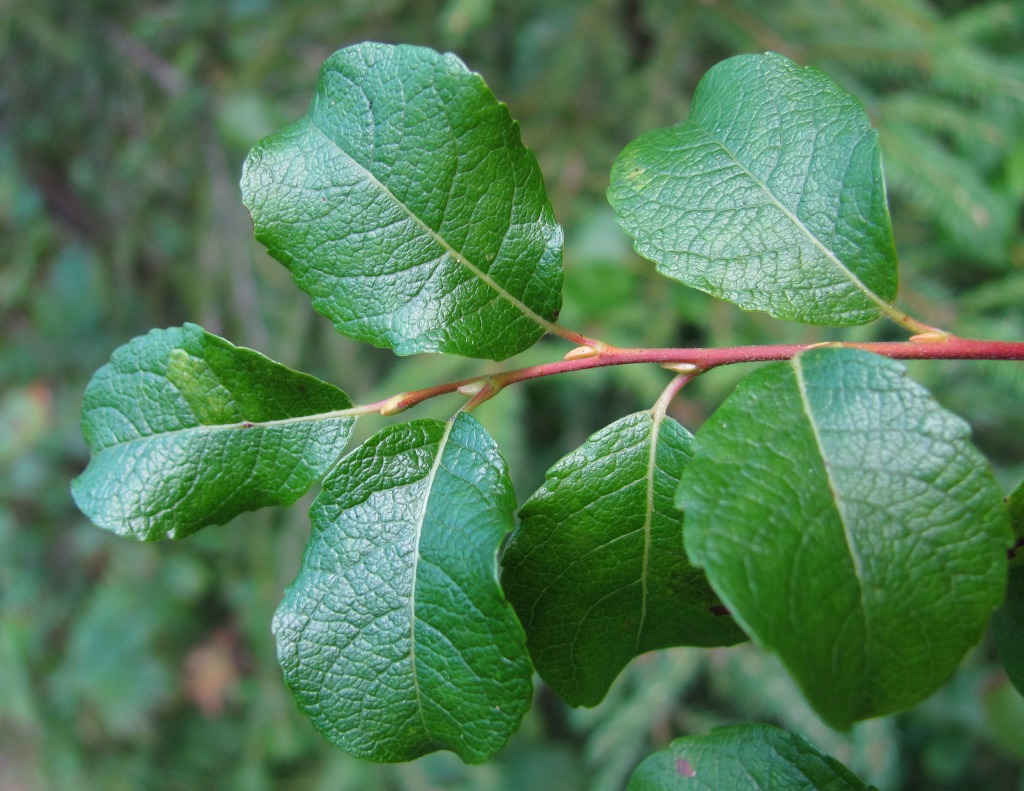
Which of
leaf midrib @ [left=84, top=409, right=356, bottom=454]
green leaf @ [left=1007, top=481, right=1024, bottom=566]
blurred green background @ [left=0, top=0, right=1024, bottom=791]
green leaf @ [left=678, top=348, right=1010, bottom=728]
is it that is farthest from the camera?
blurred green background @ [left=0, top=0, right=1024, bottom=791]

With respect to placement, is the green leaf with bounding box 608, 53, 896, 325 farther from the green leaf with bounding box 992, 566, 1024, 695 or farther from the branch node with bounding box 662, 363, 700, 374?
the green leaf with bounding box 992, 566, 1024, 695

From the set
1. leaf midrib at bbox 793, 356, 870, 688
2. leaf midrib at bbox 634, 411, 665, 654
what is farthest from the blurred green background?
leaf midrib at bbox 793, 356, 870, 688

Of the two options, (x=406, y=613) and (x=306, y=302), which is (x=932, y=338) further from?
(x=306, y=302)

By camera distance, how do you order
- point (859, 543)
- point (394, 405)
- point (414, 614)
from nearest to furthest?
point (859, 543)
point (414, 614)
point (394, 405)

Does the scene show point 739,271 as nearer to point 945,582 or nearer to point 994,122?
point 945,582


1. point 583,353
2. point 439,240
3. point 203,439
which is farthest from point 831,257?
point 203,439

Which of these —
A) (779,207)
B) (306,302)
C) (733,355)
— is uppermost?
(779,207)
